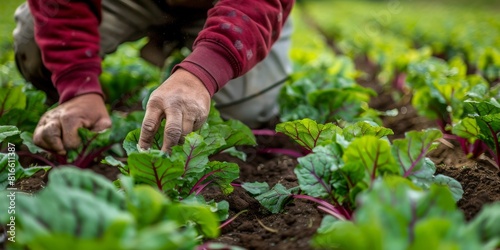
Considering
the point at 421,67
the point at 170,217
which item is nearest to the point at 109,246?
the point at 170,217

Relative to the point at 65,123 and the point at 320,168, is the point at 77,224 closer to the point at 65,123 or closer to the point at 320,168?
the point at 320,168

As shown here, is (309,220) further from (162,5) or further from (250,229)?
(162,5)

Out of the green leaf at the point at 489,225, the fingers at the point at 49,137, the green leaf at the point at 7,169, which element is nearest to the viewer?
the green leaf at the point at 489,225

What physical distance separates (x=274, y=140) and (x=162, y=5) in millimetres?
905

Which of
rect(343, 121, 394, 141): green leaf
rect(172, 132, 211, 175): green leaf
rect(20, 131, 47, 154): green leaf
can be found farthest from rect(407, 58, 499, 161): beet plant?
rect(20, 131, 47, 154): green leaf

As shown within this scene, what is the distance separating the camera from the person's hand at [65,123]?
7.36ft

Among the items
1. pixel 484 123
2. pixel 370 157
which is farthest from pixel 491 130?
pixel 370 157

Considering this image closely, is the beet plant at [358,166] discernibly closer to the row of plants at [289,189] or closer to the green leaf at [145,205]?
the row of plants at [289,189]

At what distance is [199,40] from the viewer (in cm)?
198

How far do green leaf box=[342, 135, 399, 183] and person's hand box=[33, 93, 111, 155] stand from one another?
1233 millimetres

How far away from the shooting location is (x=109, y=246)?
957mm

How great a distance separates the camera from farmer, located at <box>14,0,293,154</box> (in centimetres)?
182

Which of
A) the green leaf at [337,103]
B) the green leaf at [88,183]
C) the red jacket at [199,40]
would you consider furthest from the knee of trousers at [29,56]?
the green leaf at [88,183]

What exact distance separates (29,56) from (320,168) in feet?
5.99
